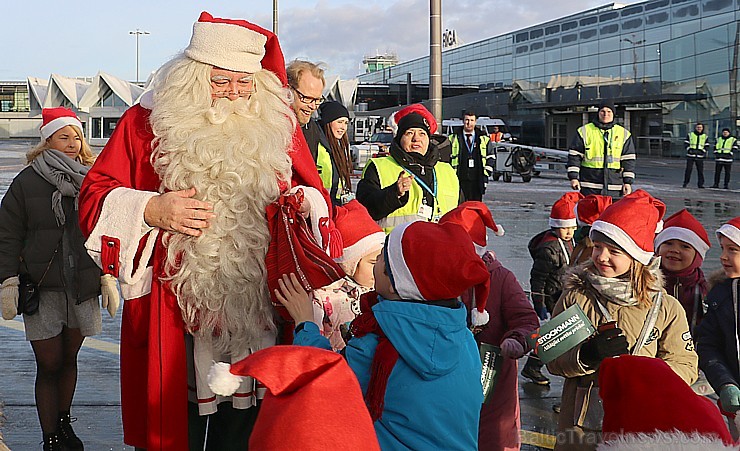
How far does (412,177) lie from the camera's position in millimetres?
5180

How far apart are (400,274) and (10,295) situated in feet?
9.31

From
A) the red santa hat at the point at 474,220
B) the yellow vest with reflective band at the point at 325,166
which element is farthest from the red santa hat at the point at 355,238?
the yellow vest with reflective band at the point at 325,166

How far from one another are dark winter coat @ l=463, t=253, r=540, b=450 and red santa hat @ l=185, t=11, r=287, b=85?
5.03ft

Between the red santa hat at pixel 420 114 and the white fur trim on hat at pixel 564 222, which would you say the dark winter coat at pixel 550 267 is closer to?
the white fur trim on hat at pixel 564 222

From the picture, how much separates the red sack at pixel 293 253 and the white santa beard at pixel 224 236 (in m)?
0.07

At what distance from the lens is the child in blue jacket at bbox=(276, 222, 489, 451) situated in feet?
8.68

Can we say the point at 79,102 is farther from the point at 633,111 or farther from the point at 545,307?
the point at 545,307

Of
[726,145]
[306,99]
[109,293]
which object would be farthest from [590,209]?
[726,145]

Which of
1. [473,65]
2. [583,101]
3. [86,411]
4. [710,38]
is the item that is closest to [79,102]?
[473,65]

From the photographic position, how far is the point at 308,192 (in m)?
3.33

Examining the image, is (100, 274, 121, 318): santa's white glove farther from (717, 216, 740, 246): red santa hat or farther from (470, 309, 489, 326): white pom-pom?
(717, 216, 740, 246): red santa hat

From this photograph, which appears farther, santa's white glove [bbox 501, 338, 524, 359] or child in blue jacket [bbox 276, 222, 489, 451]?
santa's white glove [bbox 501, 338, 524, 359]

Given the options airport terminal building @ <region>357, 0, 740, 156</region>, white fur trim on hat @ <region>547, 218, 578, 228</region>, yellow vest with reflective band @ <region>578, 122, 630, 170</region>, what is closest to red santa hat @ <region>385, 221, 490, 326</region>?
white fur trim on hat @ <region>547, 218, 578, 228</region>

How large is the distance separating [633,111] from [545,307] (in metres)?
47.0
